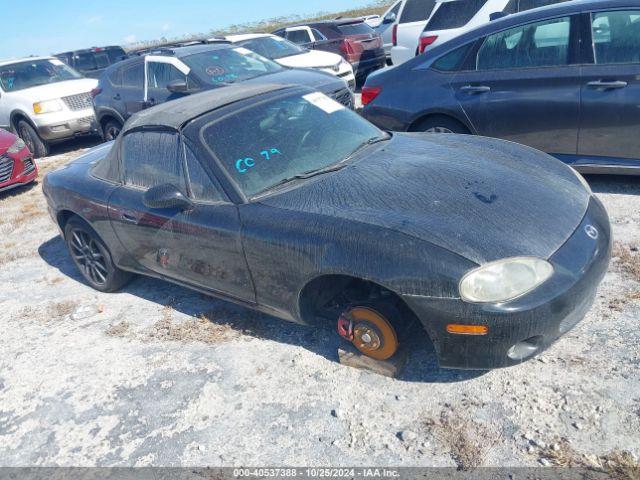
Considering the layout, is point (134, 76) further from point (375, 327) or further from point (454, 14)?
point (375, 327)

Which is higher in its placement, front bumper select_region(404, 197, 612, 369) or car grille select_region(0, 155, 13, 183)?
front bumper select_region(404, 197, 612, 369)

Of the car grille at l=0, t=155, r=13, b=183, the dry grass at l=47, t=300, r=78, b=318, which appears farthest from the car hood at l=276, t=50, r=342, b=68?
the dry grass at l=47, t=300, r=78, b=318

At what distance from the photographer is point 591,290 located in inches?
108

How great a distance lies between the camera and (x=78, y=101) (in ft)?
35.0

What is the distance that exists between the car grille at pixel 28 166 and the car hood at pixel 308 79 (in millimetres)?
3554

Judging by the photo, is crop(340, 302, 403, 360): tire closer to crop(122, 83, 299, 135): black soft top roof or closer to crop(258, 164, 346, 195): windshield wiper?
crop(258, 164, 346, 195): windshield wiper

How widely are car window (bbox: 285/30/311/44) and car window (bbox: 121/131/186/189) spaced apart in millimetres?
11723

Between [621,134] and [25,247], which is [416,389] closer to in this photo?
[621,134]

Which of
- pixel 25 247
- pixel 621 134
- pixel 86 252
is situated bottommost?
pixel 25 247

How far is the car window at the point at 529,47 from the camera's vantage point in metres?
4.79

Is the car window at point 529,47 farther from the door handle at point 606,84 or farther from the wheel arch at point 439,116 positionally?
the wheel arch at point 439,116

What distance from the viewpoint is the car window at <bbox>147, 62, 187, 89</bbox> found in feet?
27.0

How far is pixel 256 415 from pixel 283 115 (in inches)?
78.2

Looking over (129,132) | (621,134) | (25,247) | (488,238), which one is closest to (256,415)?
(488,238)
